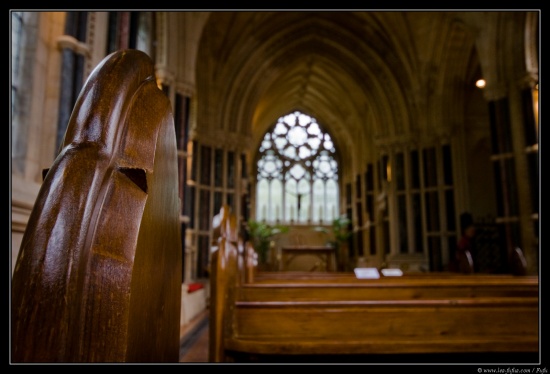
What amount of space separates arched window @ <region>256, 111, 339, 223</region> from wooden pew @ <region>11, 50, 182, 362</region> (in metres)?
18.9

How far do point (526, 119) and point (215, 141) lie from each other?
23.9 feet

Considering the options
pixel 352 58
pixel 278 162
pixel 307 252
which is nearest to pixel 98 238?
pixel 307 252

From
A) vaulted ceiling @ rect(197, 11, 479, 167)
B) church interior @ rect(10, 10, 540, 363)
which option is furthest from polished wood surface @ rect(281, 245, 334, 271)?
vaulted ceiling @ rect(197, 11, 479, 167)

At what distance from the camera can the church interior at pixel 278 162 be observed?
42cm

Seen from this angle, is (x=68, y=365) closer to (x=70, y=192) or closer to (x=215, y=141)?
(x=70, y=192)

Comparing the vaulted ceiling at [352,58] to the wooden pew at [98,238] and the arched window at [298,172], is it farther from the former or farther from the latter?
the wooden pew at [98,238]

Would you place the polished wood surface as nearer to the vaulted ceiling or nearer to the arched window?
the vaulted ceiling

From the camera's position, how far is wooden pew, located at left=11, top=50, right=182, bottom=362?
13.5 inches

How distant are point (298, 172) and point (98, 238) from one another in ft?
64.4

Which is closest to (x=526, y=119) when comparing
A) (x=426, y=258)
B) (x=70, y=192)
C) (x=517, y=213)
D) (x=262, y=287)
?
(x=517, y=213)

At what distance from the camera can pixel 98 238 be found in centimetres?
38

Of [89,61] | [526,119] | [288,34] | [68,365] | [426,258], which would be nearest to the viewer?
A: [68,365]

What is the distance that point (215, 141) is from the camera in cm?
1205

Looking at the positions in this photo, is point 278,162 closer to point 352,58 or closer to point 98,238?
point 352,58
